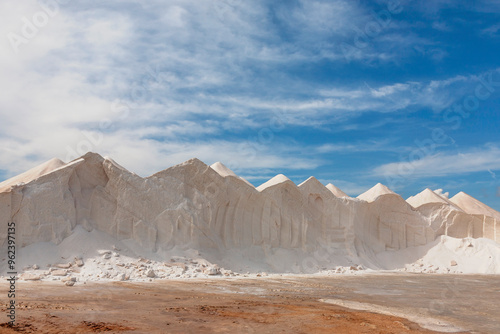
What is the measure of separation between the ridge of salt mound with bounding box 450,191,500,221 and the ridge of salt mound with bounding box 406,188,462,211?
8.64 ft

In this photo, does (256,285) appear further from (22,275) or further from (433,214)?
(433,214)

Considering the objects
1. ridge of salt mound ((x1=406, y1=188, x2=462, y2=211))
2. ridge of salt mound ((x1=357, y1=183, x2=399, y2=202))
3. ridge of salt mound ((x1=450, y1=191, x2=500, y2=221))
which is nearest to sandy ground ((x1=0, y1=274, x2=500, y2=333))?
ridge of salt mound ((x1=357, y1=183, x2=399, y2=202))

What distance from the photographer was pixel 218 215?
23266mm

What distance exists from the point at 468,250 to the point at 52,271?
28.9 m

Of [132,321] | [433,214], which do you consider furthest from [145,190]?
[433,214]

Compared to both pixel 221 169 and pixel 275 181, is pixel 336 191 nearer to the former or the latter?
pixel 275 181

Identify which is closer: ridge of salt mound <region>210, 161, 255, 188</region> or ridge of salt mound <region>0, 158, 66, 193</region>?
ridge of salt mound <region>0, 158, 66, 193</region>

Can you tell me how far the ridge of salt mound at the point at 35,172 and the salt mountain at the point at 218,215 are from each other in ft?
0.17

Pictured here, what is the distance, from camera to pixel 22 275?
14.4 meters

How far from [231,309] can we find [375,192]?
25103mm

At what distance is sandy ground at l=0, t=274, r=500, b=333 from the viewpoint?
25.6 ft

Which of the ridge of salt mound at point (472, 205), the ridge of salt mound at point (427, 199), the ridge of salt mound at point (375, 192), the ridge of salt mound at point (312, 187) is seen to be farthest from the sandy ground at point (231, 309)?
the ridge of salt mound at point (472, 205)

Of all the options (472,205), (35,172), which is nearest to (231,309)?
(35,172)

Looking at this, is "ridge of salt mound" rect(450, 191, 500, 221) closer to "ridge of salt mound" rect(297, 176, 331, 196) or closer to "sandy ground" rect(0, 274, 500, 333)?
"ridge of salt mound" rect(297, 176, 331, 196)
